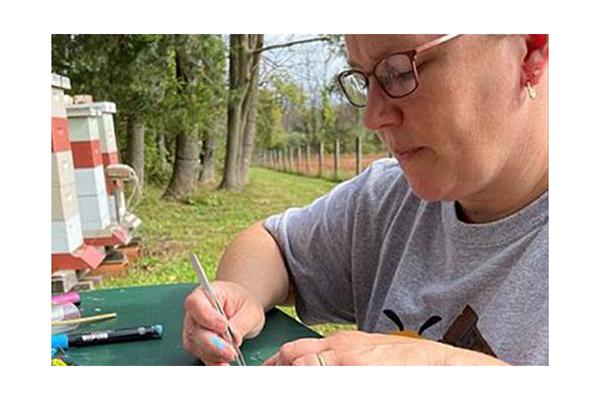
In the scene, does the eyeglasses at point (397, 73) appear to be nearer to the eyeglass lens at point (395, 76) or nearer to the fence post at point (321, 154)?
the eyeglass lens at point (395, 76)

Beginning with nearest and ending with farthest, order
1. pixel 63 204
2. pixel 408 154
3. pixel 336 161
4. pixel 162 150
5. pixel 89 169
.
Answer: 1. pixel 408 154
2. pixel 63 204
3. pixel 89 169
4. pixel 162 150
5. pixel 336 161

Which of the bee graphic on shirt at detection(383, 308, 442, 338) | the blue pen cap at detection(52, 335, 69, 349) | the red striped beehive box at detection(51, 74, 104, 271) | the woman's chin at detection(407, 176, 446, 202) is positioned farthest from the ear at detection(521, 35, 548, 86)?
the red striped beehive box at detection(51, 74, 104, 271)

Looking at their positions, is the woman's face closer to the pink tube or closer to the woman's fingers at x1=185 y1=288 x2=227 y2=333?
the woman's fingers at x1=185 y1=288 x2=227 y2=333

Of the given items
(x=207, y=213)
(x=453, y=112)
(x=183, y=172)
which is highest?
(x=453, y=112)

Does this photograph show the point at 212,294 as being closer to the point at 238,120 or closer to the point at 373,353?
the point at 373,353

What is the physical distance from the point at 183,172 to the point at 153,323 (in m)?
1.06

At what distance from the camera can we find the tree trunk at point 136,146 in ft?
5.36

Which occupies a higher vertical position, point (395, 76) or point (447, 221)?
point (395, 76)

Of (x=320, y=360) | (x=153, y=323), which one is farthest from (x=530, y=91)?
(x=153, y=323)

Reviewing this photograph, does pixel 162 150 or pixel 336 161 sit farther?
pixel 336 161

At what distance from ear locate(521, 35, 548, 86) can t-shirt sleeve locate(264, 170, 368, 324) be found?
0.27 meters

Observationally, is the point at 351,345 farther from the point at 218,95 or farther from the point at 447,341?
the point at 218,95

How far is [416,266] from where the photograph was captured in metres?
0.63
